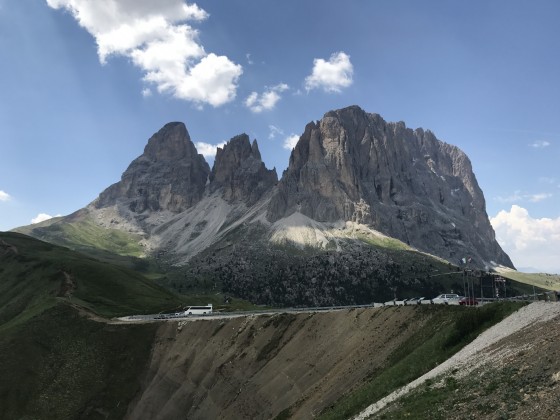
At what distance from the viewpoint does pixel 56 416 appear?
84375 mm

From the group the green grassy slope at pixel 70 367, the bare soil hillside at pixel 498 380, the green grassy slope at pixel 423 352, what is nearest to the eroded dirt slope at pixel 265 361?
the green grassy slope at pixel 423 352

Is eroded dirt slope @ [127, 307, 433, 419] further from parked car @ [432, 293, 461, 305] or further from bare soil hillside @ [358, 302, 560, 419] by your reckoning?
bare soil hillside @ [358, 302, 560, 419]

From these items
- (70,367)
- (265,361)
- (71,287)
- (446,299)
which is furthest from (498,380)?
(71,287)

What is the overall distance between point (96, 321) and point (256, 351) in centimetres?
5257

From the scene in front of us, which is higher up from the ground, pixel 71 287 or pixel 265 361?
pixel 71 287

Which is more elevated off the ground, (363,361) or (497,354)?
(497,354)

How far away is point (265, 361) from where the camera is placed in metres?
A: 74.8

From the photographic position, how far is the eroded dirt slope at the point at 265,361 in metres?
58.0

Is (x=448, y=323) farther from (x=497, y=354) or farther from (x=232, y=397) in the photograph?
(x=232, y=397)

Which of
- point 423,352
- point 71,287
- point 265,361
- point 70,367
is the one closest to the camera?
point 423,352

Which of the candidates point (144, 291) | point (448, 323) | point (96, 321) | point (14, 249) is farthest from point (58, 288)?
point (448, 323)

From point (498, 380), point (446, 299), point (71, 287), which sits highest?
point (71, 287)

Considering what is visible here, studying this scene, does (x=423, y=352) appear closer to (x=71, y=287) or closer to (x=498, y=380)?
(x=498, y=380)

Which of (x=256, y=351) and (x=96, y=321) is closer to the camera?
(x=256, y=351)
